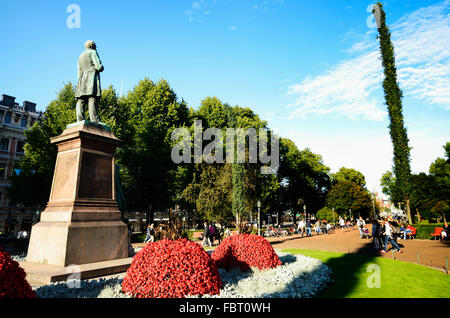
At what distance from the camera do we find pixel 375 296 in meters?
6.76

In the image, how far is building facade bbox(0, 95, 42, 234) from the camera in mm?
43844

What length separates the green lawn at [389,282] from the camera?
7.07 metres

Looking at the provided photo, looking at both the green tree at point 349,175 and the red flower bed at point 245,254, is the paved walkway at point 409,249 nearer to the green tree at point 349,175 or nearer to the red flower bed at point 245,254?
the red flower bed at point 245,254

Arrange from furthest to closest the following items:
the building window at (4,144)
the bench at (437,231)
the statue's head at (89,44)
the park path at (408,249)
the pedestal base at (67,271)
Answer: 1. the building window at (4,144)
2. the bench at (437,231)
3. the park path at (408,249)
4. the statue's head at (89,44)
5. the pedestal base at (67,271)

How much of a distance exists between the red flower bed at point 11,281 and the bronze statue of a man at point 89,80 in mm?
6241

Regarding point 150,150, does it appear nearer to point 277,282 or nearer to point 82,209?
point 82,209

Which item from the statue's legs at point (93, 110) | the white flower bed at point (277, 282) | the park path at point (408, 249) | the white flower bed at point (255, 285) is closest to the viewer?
the white flower bed at point (255, 285)

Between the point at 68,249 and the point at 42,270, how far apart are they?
706 mm

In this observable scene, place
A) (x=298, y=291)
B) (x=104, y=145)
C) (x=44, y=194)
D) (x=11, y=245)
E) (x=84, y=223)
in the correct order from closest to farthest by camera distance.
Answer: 1. (x=298, y=291)
2. (x=84, y=223)
3. (x=104, y=145)
4. (x=11, y=245)
5. (x=44, y=194)

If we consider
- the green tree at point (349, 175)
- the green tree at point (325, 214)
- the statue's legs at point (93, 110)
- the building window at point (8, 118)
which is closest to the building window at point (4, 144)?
the building window at point (8, 118)
